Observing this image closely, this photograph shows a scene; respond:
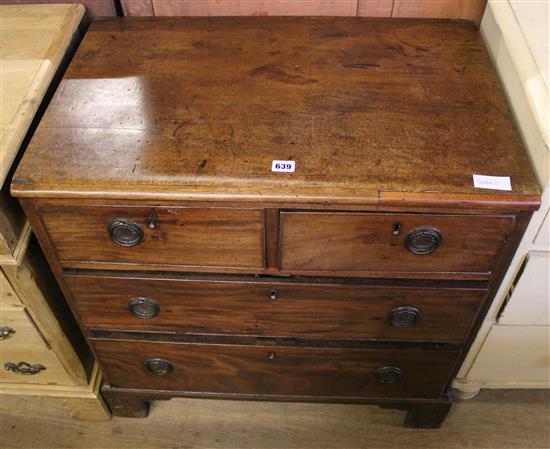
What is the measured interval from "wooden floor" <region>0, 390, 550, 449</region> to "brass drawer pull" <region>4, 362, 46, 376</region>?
0.80 ft

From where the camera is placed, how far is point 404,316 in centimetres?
109

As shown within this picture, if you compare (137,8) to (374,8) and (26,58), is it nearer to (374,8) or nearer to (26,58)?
(26,58)

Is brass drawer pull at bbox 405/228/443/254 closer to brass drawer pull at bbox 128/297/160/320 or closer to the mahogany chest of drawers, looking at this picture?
the mahogany chest of drawers

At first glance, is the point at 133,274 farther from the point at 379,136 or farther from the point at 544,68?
the point at 544,68

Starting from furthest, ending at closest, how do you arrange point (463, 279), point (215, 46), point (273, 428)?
point (273, 428), point (215, 46), point (463, 279)

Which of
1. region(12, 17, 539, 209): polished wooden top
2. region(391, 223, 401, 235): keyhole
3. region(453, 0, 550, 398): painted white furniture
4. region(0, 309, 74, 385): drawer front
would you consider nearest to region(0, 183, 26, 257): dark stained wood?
region(12, 17, 539, 209): polished wooden top

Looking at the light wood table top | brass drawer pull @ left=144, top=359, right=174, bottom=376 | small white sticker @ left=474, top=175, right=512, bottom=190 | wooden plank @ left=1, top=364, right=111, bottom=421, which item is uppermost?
the light wood table top

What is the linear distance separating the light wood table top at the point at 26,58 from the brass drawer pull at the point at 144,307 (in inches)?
13.4

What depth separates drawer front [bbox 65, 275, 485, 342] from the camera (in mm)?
1048

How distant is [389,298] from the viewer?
1.06 metres

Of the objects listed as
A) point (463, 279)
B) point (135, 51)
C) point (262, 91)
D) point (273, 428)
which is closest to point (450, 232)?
point (463, 279)

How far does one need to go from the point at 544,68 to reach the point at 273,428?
1.06 m

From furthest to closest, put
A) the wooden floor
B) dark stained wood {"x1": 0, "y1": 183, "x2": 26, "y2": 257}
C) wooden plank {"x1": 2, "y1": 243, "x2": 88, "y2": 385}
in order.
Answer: the wooden floor → wooden plank {"x1": 2, "y1": 243, "x2": 88, "y2": 385} → dark stained wood {"x1": 0, "y1": 183, "x2": 26, "y2": 257}

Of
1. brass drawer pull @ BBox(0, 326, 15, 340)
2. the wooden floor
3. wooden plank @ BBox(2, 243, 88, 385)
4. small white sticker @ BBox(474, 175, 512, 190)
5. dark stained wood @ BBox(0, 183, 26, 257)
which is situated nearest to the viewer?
small white sticker @ BBox(474, 175, 512, 190)
